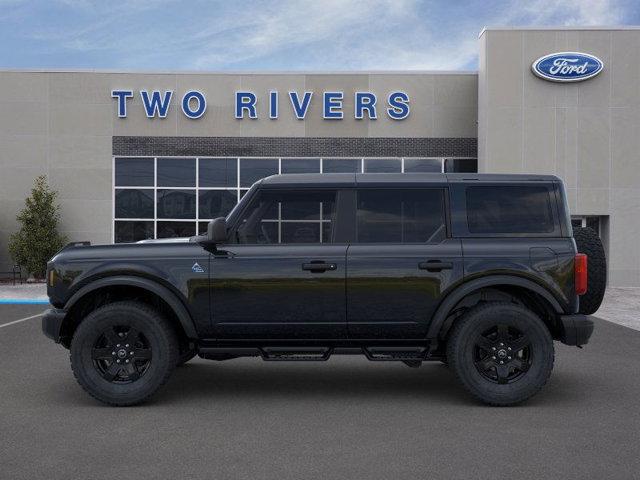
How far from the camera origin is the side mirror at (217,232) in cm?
593

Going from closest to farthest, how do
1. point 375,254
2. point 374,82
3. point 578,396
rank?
point 375,254, point 578,396, point 374,82

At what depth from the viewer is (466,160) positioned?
22.3m

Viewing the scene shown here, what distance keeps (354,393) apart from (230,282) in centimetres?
163

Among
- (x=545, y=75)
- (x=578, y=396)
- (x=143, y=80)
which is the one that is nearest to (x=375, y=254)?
(x=578, y=396)

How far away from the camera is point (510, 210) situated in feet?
20.6

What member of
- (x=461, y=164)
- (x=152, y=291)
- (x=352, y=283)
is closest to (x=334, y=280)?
(x=352, y=283)

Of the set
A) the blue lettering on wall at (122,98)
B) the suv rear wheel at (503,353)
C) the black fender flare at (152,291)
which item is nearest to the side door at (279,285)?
the black fender flare at (152,291)

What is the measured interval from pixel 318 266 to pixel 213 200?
1674cm

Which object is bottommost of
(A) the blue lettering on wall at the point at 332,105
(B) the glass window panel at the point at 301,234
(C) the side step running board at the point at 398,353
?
(C) the side step running board at the point at 398,353

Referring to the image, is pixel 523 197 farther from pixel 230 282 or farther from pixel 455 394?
pixel 230 282

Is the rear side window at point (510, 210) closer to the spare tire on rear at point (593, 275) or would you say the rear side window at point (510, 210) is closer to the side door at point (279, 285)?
the spare tire on rear at point (593, 275)

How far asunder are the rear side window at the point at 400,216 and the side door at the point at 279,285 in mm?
324

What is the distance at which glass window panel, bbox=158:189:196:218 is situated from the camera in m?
22.4

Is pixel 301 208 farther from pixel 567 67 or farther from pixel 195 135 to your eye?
pixel 195 135
